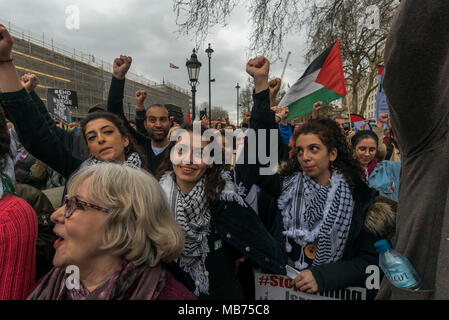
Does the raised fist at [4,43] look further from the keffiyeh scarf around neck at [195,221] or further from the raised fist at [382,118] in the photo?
the raised fist at [382,118]

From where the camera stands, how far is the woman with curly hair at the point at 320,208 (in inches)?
70.7

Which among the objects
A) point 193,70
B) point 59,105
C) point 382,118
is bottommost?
point 382,118

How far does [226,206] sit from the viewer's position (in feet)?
5.87

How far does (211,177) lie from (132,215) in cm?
76

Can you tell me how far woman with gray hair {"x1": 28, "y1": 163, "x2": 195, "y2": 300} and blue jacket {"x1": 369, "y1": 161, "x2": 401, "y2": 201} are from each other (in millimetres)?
2824

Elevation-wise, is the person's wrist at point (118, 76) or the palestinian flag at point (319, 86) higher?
the palestinian flag at point (319, 86)

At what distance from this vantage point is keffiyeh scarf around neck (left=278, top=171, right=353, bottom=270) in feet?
6.07

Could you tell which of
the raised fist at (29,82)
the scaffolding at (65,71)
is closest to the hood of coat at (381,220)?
the raised fist at (29,82)

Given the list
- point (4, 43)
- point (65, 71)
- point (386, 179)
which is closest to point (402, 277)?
point (4, 43)

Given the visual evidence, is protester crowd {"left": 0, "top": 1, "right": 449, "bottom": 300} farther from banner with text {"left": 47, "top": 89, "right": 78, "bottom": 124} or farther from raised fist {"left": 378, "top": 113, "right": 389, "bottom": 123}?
banner with text {"left": 47, "top": 89, "right": 78, "bottom": 124}

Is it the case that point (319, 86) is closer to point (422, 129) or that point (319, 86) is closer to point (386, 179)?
point (386, 179)

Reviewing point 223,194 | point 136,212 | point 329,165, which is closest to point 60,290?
A: point 136,212
